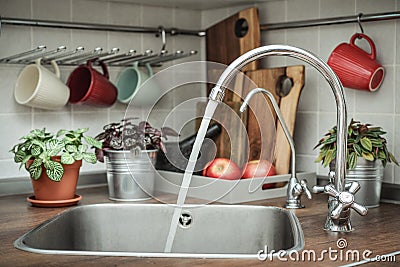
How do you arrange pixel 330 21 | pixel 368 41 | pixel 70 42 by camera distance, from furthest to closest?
pixel 70 42, pixel 330 21, pixel 368 41

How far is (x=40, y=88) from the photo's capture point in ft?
6.33

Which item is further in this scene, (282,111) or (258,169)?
(282,111)

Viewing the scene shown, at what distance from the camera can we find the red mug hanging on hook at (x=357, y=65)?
6.12ft

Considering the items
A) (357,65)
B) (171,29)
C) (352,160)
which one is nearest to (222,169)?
(352,160)

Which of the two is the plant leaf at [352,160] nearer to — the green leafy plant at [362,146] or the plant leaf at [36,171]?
the green leafy plant at [362,146]

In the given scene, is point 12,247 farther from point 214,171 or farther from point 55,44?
point 55,44

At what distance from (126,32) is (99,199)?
1.93 feet

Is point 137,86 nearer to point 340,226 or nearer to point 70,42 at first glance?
point 70,42

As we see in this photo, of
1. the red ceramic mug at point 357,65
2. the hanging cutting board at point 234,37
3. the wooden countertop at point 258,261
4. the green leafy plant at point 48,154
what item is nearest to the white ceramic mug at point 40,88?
the green leafy plant at point 48,154

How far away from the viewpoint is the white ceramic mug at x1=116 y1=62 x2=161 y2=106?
7.07ft

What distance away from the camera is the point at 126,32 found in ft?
7.34

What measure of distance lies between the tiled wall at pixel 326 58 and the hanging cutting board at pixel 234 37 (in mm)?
69

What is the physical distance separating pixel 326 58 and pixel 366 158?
0.42 m

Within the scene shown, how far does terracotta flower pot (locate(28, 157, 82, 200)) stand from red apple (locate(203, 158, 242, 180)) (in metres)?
0.37
